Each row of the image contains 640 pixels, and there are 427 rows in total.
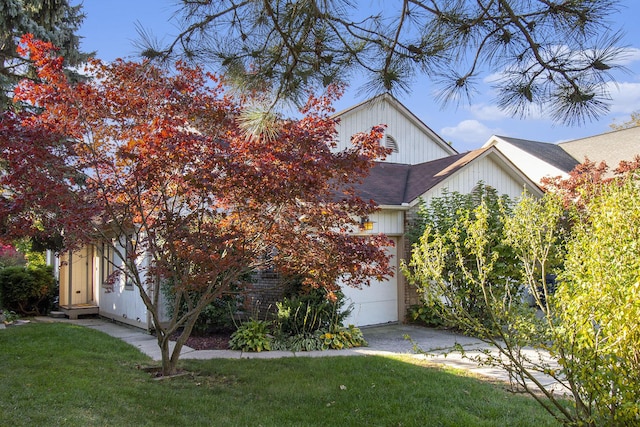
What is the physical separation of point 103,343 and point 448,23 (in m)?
8.10

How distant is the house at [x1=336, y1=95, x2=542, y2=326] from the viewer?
11.4 metres

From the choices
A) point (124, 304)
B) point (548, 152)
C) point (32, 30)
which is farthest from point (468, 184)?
point (548, 152)

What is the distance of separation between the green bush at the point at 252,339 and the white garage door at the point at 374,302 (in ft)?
8.18

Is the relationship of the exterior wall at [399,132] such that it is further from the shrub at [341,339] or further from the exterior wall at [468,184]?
the shrub at [341,339]

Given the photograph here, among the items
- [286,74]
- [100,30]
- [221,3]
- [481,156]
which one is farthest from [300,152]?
[481,156]

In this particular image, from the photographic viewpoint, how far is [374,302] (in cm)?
1140

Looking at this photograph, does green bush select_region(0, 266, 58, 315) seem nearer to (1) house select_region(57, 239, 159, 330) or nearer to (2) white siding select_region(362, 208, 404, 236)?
(1) house select_region(57, 239, 159, 330)

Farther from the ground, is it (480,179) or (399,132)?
(399,132)

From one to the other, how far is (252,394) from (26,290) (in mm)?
10838

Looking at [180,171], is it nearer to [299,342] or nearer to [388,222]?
[299,342]

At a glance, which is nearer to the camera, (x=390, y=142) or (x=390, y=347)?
(x=390, y=347)

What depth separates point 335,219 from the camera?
6586mm

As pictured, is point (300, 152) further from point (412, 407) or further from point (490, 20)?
point (412, 407)

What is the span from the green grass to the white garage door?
10.8 ft
